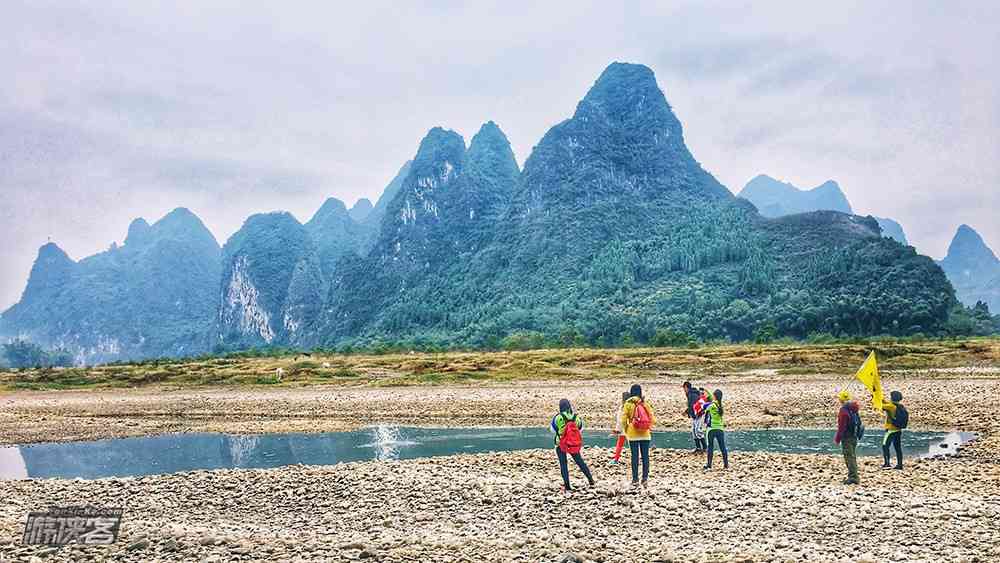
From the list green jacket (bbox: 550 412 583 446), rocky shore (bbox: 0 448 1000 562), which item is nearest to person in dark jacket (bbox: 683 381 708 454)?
rocky shore (bbox: 0 448 1000 562)

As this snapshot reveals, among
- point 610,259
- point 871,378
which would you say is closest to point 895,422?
point 871,378

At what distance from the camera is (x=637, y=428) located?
1274cm

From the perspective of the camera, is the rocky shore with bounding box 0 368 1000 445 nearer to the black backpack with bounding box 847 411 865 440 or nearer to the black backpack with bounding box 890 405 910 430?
the black backpack with bounding box 890 405 910 430

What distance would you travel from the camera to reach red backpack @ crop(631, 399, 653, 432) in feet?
41.8

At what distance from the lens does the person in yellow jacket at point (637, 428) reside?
12602 millimetres

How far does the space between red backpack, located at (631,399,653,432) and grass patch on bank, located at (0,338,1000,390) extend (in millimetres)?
31444

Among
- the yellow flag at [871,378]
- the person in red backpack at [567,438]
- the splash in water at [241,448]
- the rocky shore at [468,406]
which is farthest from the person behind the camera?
the rocky shore at [468,406]

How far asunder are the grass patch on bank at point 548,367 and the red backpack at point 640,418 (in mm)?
31444

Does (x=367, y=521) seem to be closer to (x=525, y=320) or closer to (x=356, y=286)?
(x=525, y=320)

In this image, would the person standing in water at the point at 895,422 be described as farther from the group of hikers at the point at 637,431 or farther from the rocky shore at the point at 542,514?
the rocky shore at the point at 542,514

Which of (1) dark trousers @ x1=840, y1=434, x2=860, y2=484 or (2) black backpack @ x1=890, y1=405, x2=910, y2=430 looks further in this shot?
(2) black backpack @ x1=890, y1=405, x2=910, y2=430

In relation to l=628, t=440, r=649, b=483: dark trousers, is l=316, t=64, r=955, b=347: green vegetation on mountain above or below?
above


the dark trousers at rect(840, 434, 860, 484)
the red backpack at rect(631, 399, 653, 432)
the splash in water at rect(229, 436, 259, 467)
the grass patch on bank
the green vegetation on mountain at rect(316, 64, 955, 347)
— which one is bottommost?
the splash in water at rect(229, 436, 259, 467)

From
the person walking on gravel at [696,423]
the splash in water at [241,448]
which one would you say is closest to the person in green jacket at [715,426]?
the person walking on gravel at [696,423]
